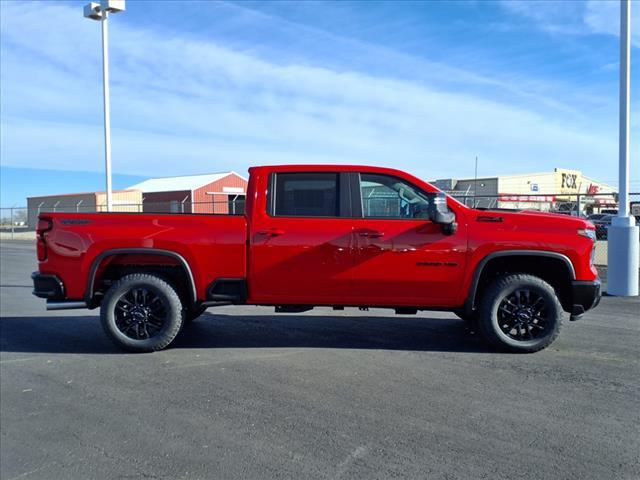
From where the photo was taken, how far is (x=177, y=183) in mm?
57781

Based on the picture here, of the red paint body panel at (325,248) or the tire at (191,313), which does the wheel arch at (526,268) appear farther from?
the tire at (191,313)

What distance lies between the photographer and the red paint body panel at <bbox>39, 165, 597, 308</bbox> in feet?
19.3

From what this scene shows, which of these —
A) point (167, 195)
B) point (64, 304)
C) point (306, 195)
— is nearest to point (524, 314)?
point (306, 195)

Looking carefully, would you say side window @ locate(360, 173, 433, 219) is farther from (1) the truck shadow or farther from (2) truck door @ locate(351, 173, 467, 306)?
(1) the truck shadow

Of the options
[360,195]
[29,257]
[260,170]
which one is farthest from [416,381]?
[29,257]

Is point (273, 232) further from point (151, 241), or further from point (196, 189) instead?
point (196, 189)

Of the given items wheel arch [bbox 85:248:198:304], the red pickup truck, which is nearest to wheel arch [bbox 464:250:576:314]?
the red pickup truck

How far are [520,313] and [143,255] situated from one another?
4.13m

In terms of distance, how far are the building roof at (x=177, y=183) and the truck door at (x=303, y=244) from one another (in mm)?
47041

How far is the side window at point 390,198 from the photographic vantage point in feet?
19.7

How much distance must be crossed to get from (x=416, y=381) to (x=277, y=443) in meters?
1.73

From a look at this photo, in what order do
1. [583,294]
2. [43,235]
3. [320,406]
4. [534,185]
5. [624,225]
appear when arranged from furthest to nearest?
1. [534,185]
2. [624,225]
3. [43,235]
4. [583,294]
5. [320,406]

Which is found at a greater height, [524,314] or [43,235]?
[43,235]

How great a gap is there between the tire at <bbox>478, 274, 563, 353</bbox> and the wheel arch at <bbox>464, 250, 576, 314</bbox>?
7.1 inches
